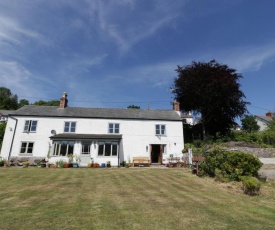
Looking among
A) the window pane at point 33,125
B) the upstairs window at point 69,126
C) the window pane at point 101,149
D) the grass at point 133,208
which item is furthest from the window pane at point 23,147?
the grass at point 133,208

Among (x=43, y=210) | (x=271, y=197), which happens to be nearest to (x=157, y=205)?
(x=43, y=210)

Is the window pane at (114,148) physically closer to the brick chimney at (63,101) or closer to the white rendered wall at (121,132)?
the white rendered wall at (121,132)

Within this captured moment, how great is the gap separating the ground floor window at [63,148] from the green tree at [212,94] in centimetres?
1970

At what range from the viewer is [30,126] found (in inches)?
1099

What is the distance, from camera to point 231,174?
41.6 ft

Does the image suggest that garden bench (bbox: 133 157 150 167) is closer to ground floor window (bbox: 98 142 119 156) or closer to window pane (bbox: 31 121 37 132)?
ground floor window (bbox: 98 142 119 156)

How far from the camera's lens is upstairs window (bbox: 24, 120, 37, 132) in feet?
91.1

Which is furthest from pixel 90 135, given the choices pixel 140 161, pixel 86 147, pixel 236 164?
pixel 236 164

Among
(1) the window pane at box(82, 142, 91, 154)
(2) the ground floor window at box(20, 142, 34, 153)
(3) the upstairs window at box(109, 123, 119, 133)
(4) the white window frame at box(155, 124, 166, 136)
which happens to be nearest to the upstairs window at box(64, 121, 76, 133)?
(1) the window pane at box(82, 142, 91, 154)

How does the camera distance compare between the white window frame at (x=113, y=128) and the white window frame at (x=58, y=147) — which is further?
the white window frame at (x=113, y=128)

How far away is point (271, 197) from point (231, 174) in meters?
3.28

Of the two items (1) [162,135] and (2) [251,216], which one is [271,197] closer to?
(2) [251,216]

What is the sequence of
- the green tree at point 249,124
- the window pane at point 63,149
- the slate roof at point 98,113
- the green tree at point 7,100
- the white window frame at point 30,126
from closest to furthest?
the window pane at point 63,149 → the white window frame at point 30,126 → the slate roof at point 98,113 → the green tree at point 249,124 → the green tree at point 7,100

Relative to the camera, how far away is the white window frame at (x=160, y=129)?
29306mm
